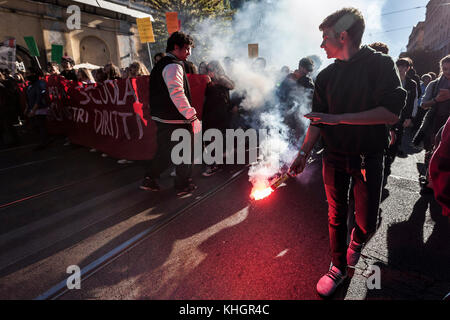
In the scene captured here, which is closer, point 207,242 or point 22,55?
point 207,242

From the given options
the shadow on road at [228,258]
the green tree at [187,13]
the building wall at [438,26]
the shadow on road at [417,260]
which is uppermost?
the building wall at [438,26]

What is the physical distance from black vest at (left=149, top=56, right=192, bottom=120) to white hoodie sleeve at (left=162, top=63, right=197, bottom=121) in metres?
0.10

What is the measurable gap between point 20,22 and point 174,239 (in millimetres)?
18287

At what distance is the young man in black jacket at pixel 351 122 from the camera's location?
1.62m

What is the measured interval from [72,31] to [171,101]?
17.7 meters

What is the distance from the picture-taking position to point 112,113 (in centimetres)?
546

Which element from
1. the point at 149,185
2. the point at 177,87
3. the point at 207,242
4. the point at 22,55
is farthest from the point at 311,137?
the point at 22,55

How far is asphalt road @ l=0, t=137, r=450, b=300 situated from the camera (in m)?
2.07

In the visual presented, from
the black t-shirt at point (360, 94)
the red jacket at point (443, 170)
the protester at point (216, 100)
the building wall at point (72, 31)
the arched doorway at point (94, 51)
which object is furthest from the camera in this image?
the arched doorway at point (94, 51)

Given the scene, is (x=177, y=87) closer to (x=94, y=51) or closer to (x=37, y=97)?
(x=37, y=97)

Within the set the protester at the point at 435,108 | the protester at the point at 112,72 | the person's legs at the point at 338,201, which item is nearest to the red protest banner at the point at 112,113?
the protester at the point at 112,72

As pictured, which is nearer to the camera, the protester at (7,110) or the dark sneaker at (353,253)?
the dark sneaker at (353,253)

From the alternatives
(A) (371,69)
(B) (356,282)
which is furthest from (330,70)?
(B) (356,282)

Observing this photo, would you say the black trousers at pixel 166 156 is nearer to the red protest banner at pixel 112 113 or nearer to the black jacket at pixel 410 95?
the red protest banner at pixel 112 113
